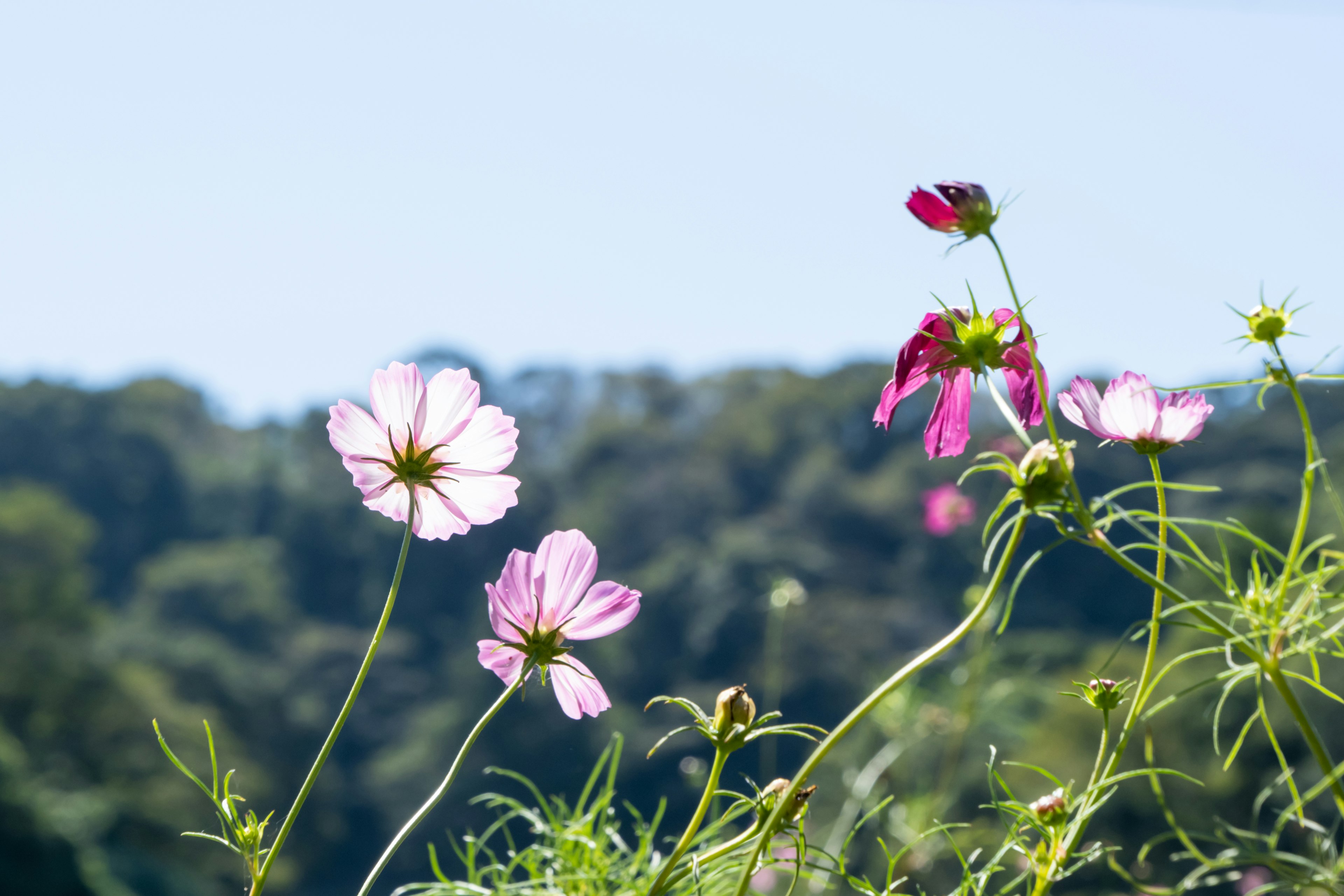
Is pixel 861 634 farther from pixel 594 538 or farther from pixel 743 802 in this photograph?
pixel 743 802

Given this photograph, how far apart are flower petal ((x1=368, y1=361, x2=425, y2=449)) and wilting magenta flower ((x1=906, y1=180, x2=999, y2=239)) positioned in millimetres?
174

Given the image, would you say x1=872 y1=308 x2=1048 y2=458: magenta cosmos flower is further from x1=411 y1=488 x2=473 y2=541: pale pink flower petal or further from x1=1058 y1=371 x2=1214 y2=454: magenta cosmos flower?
x1=411 y1=488 x2=473 y2=541: pale pink flower petal

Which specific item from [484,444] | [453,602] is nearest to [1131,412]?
[484,444]

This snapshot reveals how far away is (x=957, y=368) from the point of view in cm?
33

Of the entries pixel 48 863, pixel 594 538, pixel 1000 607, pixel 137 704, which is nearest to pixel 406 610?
pixel 594 538

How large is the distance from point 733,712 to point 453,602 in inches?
815

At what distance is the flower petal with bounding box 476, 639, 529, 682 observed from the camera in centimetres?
34

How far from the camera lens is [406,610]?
2070 centimetres

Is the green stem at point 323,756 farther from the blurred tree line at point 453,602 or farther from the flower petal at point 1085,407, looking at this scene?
the blurred tree line at point 453,602

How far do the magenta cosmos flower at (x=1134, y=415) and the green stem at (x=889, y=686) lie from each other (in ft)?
0.30

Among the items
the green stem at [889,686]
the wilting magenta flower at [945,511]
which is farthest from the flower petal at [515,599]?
the wilting magenta flower at [945,511]

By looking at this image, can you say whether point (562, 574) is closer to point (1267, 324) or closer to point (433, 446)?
point (433, 446)

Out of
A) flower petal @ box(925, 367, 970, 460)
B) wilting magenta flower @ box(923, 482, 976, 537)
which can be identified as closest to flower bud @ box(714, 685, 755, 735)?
flower petal @ box(925, 367, 970, 460)

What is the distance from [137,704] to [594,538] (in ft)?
27.2
